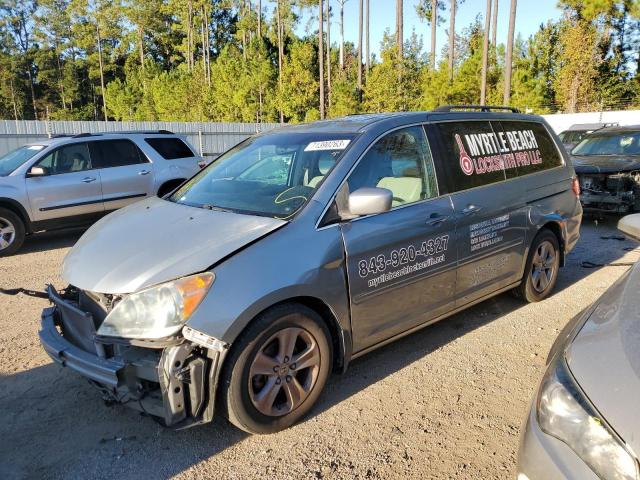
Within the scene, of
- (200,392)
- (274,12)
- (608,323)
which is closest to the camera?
(608,323)

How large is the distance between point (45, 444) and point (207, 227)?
1.53 metres

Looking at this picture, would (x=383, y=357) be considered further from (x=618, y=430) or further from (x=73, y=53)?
(x=73, y=53)

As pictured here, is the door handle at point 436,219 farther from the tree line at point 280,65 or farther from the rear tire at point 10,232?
the tree line at point 280,65

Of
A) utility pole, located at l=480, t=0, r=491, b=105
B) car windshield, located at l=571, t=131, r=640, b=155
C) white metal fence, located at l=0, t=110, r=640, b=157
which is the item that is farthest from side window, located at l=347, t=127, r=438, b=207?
utility pole, located at l=480, t=0, r=491, b=105

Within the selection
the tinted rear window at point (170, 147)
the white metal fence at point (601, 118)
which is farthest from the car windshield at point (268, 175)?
the white metal fence at point (601, 118)

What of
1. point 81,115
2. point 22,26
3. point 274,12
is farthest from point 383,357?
point 22,26

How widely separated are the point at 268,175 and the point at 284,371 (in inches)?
59.5

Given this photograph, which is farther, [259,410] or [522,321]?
[522,321]

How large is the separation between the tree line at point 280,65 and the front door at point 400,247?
23.9 m

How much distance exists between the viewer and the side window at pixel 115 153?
8.66m

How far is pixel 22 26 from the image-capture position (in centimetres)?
6525

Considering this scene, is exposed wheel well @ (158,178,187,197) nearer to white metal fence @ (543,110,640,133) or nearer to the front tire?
the front tire

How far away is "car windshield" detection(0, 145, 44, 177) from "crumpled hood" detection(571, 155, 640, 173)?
359 inches

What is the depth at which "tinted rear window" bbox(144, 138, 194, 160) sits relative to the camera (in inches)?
370
